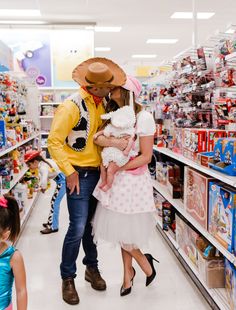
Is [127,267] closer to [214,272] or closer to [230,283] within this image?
[214,272]

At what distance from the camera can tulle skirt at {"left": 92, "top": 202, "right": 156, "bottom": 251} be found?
8.09 feet

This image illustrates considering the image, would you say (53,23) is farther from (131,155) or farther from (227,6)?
(131,155)

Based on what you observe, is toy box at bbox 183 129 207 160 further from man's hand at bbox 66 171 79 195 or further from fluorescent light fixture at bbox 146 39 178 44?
fluorescent light fixture at bbox 146 39 178 44

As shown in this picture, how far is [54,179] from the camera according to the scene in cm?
418

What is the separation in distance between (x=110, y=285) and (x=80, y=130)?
4.11 ft

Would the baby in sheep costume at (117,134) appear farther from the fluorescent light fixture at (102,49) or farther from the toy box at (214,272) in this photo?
the fluorescent light fixture at (102,49)

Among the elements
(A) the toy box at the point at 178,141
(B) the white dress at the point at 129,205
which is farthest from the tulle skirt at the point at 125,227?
(A) the toy box at the point at 178,141

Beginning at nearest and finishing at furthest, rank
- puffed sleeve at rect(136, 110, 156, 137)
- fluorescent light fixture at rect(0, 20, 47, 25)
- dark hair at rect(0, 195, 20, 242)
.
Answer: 1. dark hair at rect(0, 195, 20, 242)
2. puffed sleeve at rect(136, 110, 156, 137)
3. fluorescent light fixture at rect(0, 20, 47, 25)

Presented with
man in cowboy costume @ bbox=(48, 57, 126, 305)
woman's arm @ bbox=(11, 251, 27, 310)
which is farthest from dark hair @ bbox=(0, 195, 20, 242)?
man in cowboy costume @ bbox=(48, 57, 126, 305)

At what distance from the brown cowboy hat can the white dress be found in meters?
0.28

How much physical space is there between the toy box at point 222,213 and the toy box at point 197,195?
0.08 metres

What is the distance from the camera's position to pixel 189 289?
2805 millimetres

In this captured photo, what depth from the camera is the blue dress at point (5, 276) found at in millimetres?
1721

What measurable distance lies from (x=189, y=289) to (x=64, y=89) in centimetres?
749
